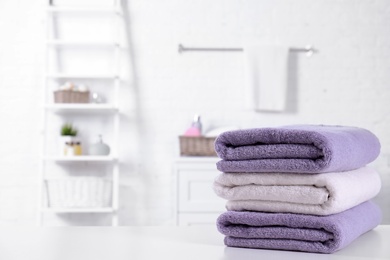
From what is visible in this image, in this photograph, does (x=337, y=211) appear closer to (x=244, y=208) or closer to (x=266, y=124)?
(x=244, y=208)

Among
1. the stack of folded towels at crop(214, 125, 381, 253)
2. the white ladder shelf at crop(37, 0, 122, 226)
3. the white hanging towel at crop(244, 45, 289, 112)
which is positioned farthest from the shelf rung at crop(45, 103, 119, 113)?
the stack of folded towels at crop(214, 125, 381, 253)

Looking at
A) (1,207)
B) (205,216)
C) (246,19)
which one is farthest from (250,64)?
(1,207)

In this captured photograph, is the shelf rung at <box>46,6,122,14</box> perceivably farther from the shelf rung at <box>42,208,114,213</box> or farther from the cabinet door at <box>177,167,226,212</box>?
the shelf rung at <box>42,208,114,213</box>

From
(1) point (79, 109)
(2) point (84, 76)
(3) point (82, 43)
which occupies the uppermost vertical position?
(3) point (82, 43)

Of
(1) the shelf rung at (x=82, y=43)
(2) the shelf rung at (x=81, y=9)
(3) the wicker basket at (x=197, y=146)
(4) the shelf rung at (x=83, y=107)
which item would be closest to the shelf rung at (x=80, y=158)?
(4) the shelf rung at (x=83, y=107)

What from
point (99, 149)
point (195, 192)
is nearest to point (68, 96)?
point (99, 149)

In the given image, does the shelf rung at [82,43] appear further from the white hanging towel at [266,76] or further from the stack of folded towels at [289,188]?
the stack of folded towels at [289,188]

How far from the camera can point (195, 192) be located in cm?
329

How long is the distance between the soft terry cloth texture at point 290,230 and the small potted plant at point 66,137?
2.74 m

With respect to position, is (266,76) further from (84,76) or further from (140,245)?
(140,245)

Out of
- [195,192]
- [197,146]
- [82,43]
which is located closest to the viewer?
[195,192]

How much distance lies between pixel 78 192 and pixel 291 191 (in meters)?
2.65

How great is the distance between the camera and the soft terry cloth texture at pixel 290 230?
81 cm

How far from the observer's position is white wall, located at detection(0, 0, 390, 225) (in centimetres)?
370
